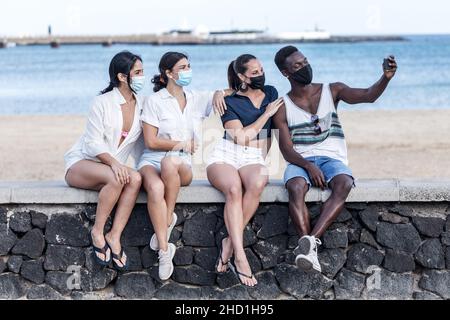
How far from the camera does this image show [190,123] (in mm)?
5957

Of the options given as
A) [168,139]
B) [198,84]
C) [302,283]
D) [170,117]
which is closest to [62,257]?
[168,139]

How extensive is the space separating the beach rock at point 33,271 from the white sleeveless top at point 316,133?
5.87ft

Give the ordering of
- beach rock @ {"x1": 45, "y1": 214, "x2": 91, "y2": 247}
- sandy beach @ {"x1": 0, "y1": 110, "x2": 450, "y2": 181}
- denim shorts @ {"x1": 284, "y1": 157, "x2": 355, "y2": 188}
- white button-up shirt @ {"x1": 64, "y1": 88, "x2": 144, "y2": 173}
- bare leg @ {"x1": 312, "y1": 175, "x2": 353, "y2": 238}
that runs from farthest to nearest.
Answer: sandy beach @ {"x1": 0, "y1": 110, "x2": 450, "y2": 181} → beach rock @ {"x1": 45, "y1": 214, "x2": 91, "y2": 247} → white button-up shirt @ {"x1": 64, "y1": 88, "x2": 144, "y2": 173} → denim shorts @ {"x1": 284, "y1": 157, "x2": 355, "y2": 188} → bare leg @ {"x1": 312, "y1": 175, "x2": 353, "y2": 238}

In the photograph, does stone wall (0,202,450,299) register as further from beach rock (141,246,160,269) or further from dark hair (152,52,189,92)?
dark hair (152,52,189,92)

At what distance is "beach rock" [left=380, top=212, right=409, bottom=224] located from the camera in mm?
5789

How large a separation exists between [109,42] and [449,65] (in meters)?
60.0

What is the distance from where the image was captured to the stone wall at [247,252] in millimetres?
5785

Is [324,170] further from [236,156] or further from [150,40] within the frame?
[150,40]

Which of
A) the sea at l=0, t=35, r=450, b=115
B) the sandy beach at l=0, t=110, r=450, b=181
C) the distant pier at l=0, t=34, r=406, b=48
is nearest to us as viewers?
the sandy beach at l=0, t=110, r=450, b=181

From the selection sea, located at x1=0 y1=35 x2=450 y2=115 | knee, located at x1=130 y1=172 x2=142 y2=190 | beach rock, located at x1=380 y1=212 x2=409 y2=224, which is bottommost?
beach rock, located at x1=380 y1=212 x2=409 y2=224

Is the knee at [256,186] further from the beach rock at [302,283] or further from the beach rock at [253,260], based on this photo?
the beach rock at [302,283]

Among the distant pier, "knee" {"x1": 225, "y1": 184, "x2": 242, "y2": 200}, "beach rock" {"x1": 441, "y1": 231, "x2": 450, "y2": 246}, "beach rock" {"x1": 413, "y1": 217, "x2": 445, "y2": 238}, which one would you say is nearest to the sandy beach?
"knee" {"x1": 225, "y1": 184, "x2": 242, "y2": 200}
